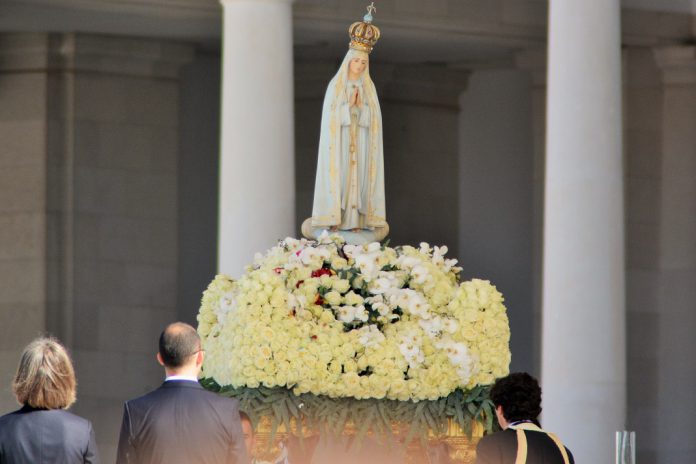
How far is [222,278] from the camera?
1070 centimetres

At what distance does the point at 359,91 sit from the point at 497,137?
55.3 feet

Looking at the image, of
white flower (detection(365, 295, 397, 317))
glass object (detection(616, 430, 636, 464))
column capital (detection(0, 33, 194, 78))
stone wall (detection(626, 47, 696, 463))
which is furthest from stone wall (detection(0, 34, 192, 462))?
glass object (detection(616, 430, 636, 464))

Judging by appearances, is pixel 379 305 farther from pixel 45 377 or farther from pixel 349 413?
pixel 45 377

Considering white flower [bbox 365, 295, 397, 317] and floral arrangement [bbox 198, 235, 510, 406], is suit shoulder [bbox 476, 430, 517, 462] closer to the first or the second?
floral arrangement [bbox 198, 235, 510, 406]

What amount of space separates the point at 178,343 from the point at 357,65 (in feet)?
11.9

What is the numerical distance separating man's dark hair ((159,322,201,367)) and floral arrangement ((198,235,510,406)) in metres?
1.75

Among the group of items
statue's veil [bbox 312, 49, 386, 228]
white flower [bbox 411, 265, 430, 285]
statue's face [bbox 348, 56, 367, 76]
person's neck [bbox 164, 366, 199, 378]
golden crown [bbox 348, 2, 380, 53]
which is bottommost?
person's neck [bbox 164, 366, 199, 378]

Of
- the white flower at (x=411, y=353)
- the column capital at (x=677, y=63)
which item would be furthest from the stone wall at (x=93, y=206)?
the white flower at (x=411, y=353)

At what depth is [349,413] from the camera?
955 centimetres

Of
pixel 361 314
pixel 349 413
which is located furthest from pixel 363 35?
pixel 349 413

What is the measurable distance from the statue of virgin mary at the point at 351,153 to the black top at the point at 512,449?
116 inches

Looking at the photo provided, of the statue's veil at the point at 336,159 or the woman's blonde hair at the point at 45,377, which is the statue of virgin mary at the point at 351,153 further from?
the woman's blonde hair at the point at 45,377

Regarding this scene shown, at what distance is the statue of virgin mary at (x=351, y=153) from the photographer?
35.6 ft

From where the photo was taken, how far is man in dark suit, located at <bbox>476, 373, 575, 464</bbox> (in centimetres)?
820
